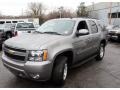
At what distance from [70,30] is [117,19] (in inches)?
1109

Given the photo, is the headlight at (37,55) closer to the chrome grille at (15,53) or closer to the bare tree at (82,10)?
the chrome grille at (15,53)

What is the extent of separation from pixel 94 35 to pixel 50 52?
2602mm

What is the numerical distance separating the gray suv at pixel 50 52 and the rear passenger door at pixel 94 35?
365 millimetres

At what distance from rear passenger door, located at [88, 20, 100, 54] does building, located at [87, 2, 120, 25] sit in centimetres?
2441

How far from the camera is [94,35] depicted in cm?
595

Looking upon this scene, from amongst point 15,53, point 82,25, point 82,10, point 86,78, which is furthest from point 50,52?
point 82,10

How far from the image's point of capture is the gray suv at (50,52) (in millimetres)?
3754

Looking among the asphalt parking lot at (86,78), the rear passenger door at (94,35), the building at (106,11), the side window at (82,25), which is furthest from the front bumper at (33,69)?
the building at (106,11)

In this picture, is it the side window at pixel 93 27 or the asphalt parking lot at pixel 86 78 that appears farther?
the side window at pixel 93 27

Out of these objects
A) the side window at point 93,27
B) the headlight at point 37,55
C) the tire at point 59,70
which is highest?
the side window at point 93,27

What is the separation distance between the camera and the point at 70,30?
4.84m

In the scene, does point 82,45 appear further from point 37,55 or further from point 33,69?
point 33,69

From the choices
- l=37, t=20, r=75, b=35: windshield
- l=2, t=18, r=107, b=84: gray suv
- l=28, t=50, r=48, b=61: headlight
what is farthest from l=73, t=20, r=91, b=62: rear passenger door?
l=28, t=50, r=48, b=61: headlight

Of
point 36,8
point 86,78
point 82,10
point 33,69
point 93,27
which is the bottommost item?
point 86,78
